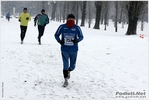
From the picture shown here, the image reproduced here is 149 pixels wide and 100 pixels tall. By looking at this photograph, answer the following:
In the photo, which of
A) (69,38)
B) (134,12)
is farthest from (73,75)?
(134,12)

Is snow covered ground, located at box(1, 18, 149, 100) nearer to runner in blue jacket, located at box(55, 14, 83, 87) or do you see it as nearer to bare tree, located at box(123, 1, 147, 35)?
runner in blue jacket, located at box(55, 14, 83, 87)

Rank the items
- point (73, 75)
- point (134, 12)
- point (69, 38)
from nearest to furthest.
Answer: point (69, 38) → point (73, 75) → point (134, 12)

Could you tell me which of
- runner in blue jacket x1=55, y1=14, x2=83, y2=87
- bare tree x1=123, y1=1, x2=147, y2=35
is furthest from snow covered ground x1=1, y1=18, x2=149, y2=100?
bare tree x1=123, y1=1, x2=147, y2=35

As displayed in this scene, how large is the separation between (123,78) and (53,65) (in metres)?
2.84

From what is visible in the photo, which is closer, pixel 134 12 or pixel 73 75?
pixel 73 75

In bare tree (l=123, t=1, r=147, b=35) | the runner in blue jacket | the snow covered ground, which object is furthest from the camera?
bare tree (l=123, t=1, r=147, b=35)

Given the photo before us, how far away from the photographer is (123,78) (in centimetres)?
852

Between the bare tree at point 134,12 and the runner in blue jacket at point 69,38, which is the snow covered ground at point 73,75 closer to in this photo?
the runner in blue jacket at point 69,38

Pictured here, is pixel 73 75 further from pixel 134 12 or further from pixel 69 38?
pixel 134 12

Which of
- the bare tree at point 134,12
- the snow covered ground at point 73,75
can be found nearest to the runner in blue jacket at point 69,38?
the snow covered ground at point 73,75

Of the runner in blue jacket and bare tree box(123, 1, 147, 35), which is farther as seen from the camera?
bare tree box(123, 1, 147, 35)

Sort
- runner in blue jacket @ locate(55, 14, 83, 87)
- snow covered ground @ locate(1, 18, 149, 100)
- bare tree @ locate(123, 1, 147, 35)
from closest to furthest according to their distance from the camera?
snow covered ground @ locate(1, 18, 149, 100) → runner in blue jacket @ locate(55, 14, 83, 87) → bare tree @ locate(123, 1, 147, 35)

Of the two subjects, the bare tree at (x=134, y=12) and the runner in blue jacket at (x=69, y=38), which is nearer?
the runner in blue jacket at (x=69, y=38)

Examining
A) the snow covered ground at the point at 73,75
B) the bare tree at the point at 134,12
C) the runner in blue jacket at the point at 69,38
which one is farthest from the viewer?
the bare tree at the point at 134,12
